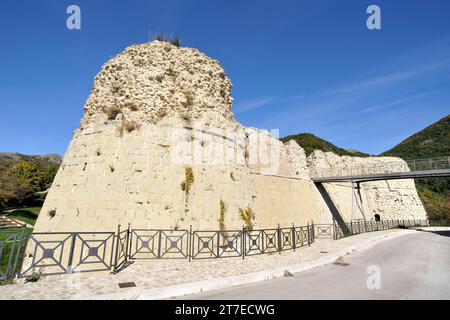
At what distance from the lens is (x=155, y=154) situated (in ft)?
35.5

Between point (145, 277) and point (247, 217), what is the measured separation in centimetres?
631

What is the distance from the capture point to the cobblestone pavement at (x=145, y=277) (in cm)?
511

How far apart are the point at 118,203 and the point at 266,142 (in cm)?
1289

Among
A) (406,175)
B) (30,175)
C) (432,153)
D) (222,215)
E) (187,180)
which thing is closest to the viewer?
(187,180)

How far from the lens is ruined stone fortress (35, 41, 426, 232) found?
9.71 meters

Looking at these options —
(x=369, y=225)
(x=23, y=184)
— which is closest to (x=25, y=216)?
(x=23, y=184)

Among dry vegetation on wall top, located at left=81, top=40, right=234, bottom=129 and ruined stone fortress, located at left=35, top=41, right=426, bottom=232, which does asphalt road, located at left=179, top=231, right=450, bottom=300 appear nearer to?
ruined stone fortress, located at left=35, top=41, right=426, bottom=232

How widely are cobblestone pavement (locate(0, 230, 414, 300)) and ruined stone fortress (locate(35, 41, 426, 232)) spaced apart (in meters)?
2.07

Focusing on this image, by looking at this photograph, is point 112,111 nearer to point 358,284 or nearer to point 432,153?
point 358,284

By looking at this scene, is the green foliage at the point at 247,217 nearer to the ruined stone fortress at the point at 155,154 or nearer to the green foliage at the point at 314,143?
the ruined stone fortress at the point at 155,154

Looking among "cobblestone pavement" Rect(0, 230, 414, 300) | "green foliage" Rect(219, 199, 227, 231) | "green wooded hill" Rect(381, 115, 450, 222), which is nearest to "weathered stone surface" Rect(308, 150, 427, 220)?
"green wooded hill" Rect(381, 115, 450, 222)
